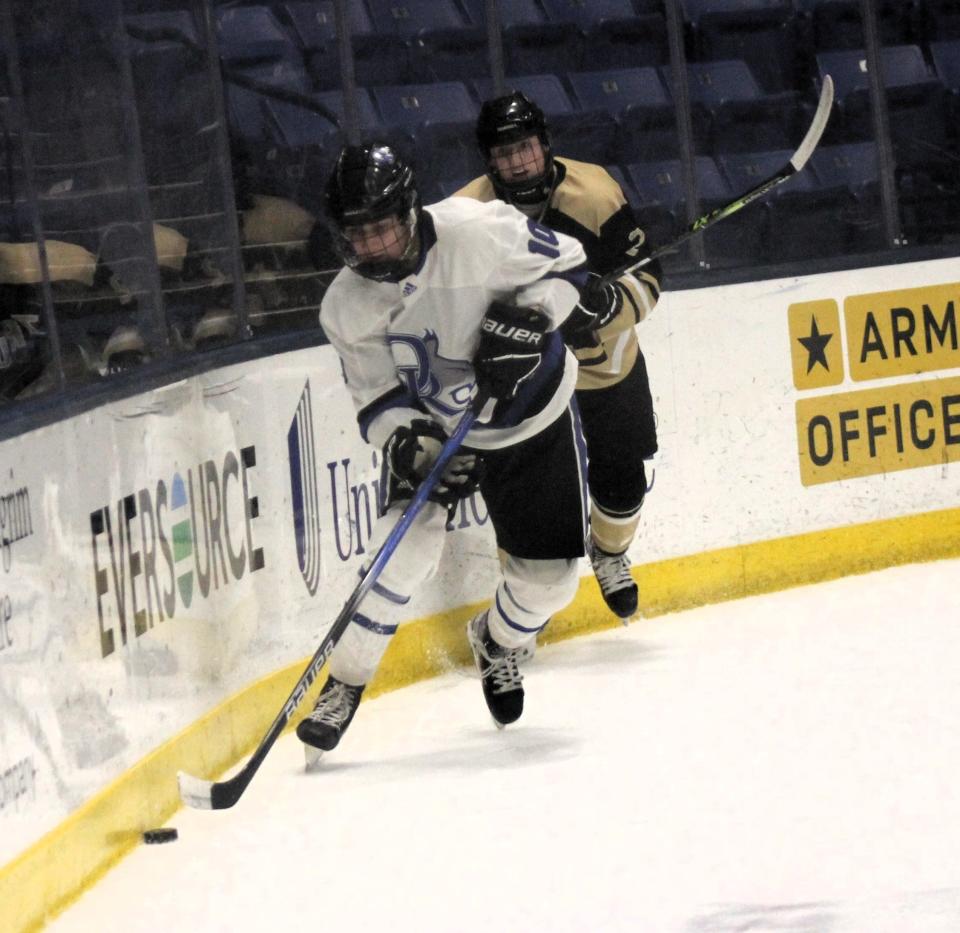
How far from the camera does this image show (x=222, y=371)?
4.12 m

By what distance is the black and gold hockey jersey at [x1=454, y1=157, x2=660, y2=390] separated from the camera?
4.57m

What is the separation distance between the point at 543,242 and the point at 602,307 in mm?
684

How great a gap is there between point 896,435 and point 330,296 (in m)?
2.40

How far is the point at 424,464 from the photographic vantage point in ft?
12.4

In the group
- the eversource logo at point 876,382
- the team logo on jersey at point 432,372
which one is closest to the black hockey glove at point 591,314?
the team logo on jersey at point 432,372

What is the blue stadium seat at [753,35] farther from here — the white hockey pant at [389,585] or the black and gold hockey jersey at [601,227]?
the white hockey pant at [389,585]

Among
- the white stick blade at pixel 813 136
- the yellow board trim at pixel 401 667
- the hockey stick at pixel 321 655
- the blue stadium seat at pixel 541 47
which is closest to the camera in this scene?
the yellow board trim at pixel 401 667

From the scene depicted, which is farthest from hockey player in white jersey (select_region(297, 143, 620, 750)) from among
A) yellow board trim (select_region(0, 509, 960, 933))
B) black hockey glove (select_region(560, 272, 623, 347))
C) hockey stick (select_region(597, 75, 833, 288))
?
hockey stick (select_region(597, 75, 833, 288))

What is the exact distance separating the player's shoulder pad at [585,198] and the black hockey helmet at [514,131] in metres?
0.07

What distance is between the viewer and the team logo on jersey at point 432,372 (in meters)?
3.74

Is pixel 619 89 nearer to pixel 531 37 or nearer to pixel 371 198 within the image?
pixel 531 37

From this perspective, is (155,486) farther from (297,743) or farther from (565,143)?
(565,143)

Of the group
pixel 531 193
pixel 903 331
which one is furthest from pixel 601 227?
pixel 903 331

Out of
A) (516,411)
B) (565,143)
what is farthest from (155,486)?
(565,143)
